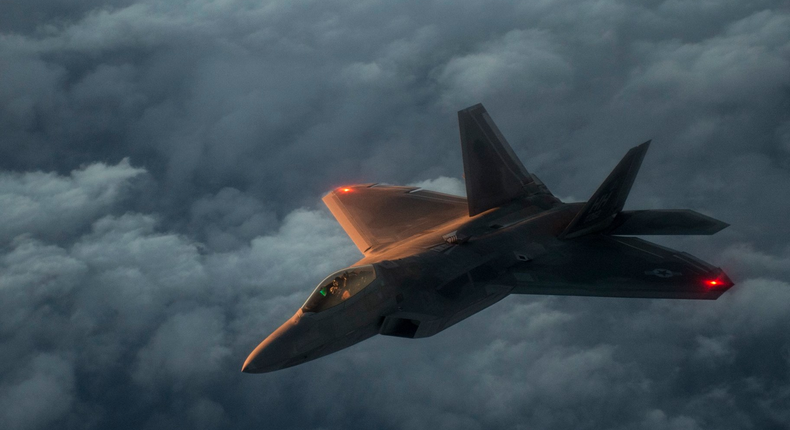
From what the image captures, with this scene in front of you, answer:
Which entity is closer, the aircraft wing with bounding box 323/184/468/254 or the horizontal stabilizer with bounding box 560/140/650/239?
the horizontal stabilizer with bounding box 560/140/650/239

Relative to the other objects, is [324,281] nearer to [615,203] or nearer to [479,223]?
[479,223]

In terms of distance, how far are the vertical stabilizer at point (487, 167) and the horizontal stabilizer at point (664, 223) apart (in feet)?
13.0

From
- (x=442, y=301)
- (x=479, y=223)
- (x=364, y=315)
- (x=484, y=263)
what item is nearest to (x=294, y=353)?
(x=364, y=315)

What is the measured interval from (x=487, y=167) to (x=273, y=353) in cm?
1409

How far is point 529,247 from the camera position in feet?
83.8

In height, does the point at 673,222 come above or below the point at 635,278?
above

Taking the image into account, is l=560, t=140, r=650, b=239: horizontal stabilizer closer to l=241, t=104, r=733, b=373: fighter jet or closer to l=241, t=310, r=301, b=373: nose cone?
l=241, t=104, r=733, b=373: fighter jet

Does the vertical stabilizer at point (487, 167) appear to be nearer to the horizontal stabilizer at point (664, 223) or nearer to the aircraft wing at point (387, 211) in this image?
the aircraft wing at point (387, 211)

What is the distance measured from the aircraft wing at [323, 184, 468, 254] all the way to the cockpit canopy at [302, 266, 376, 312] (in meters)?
5.48

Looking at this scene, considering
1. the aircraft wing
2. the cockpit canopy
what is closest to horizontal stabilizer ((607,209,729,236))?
the aircraft wing

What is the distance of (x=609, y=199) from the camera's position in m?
25.9

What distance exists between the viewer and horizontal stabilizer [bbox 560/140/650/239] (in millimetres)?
25188

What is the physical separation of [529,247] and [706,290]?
6549mm

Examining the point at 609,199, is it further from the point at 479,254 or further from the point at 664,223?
the point at 479,254
